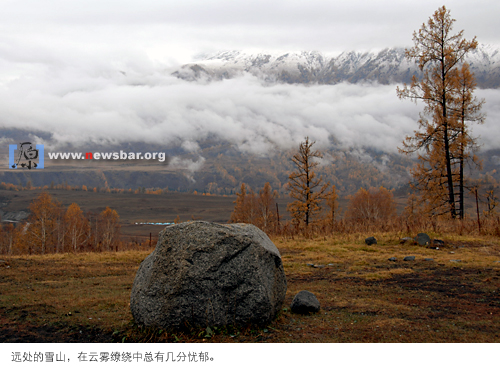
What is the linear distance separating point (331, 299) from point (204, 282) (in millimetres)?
3784

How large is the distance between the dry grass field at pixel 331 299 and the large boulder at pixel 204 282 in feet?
0.87

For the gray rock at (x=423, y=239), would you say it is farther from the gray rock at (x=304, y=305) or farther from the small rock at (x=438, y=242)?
the gray rock at (x=304, y=305)

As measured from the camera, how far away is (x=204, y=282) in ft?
21.2

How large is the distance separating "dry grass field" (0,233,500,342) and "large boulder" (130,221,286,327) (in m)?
0.26

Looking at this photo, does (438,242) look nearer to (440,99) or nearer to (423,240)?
(423,240)

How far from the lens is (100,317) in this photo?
24.7ft

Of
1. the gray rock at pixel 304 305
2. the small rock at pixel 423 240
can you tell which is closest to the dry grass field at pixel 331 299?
the gray rock at pixel 304 305

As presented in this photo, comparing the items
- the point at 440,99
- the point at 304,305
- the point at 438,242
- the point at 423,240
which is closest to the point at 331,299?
the point at 304,305

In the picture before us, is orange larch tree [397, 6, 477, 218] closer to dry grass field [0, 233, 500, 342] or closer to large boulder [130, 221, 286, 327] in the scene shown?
dry grass field [0, 233, 500, 342]

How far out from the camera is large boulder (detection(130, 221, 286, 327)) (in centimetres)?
645

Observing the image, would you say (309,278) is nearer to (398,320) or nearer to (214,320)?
(398,320)

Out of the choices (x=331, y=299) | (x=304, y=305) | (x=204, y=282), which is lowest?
(x=331, y=299)

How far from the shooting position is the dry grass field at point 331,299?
6.46 meters

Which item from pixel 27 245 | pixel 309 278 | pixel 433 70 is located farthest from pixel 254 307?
pixel 27 245
